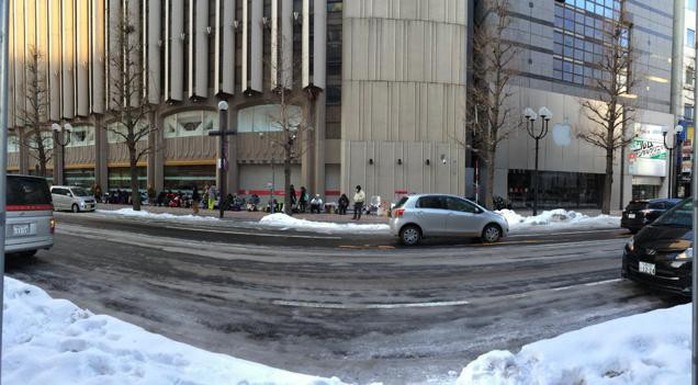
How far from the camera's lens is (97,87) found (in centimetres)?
4356

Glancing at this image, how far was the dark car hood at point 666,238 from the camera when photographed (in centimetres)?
737

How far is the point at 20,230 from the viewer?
9.65 m

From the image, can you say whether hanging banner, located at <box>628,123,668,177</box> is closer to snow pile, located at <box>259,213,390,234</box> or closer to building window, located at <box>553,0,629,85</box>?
building window, located at <box>553,0,629,85</box>

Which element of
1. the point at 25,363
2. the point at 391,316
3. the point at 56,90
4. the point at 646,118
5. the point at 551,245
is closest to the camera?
the point at 25,363

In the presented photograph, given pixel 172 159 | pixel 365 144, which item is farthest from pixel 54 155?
pixel 365 144

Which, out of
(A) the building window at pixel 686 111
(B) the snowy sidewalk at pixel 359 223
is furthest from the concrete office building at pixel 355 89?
(B) the snowy sidewalk at pixel 359 223

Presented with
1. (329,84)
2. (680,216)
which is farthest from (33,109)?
(680,216)

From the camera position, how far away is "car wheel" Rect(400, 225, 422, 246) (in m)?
15.7

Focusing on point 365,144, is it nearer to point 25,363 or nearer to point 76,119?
point 25,363

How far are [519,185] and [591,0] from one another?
1787 cm

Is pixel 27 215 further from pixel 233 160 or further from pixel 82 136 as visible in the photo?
pixel 82 136

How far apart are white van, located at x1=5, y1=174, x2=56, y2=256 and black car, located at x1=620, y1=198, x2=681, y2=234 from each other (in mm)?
19201

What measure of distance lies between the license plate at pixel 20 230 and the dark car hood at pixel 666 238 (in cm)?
1102

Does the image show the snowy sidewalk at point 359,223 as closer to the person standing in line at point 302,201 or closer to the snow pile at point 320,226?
the snow pile at point 320,226
